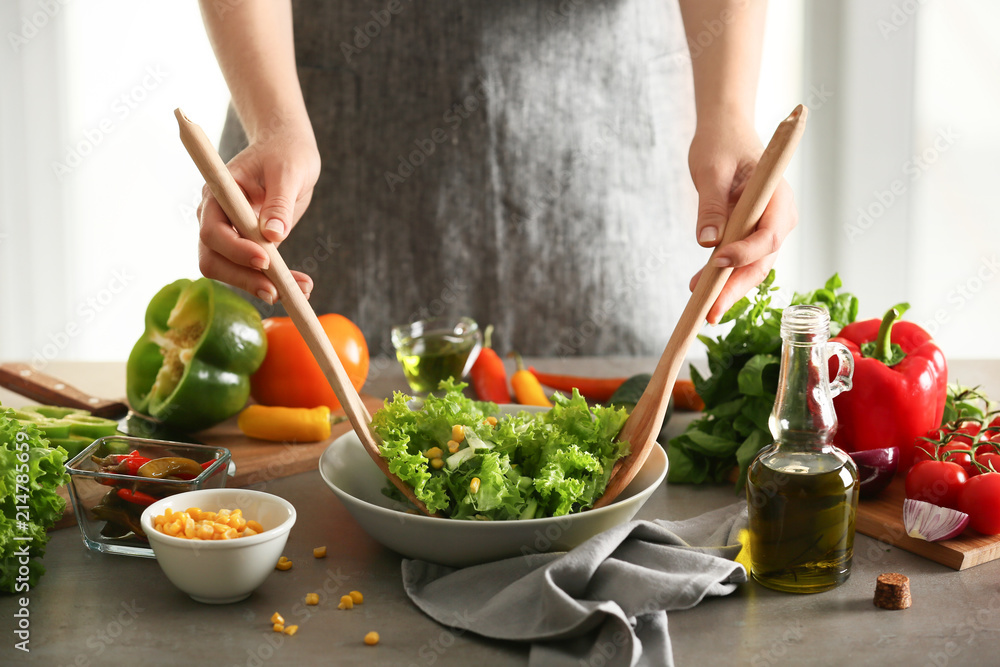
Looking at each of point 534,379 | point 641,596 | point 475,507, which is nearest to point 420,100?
point 534,379

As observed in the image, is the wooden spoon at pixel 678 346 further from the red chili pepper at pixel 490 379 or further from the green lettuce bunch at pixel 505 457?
the red chili pepper at pixel 490 379

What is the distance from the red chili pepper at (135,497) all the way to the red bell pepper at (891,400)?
921 millimetres

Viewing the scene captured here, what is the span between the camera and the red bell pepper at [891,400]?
45.8 inches

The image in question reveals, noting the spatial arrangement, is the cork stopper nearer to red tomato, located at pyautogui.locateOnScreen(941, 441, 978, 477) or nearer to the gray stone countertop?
the gray stone countertop

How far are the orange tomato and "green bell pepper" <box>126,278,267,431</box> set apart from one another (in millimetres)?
30

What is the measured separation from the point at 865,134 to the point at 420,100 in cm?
222

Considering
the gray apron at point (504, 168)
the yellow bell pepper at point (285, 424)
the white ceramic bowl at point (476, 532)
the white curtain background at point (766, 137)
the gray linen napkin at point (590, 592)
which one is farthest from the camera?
the white curtain background at point (766, 137)

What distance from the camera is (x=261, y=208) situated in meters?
1.13

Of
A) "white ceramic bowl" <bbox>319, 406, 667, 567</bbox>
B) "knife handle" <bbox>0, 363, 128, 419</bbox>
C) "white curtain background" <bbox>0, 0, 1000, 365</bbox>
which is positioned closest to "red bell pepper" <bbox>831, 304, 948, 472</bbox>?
"white ceramic bowl" <bbox>319, 406, 667, 567</bbox>

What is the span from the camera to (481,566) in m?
0.93

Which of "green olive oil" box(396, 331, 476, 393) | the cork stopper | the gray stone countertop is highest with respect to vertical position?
"green olive oil" box(396, 331, 476, 393)

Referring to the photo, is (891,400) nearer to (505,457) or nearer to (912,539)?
(912,539)

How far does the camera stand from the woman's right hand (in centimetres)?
102

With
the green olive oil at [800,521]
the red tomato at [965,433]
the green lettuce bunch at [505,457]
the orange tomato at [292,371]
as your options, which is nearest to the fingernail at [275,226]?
the green lettuce bunch at [505,457]
